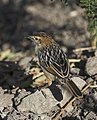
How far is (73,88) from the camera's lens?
663cm

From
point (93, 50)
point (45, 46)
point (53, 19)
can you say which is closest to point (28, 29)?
point (53, 19)

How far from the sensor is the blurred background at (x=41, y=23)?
11.3 metres

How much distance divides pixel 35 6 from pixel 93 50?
5.09 m

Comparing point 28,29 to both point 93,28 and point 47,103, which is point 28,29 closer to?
point 93,28

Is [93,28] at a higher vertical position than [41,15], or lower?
higher

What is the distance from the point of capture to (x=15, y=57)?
392 inches

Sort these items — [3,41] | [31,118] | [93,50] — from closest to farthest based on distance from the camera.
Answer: [31,118], [93,50], [3,41]

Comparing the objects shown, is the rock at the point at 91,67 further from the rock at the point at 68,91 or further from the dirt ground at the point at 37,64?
the rock at the point at 68,91

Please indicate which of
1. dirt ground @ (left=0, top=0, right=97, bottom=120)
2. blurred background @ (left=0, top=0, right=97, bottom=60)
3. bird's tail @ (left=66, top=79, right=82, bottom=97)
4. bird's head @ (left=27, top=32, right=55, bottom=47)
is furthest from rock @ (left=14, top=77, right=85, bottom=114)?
blurred background @ (left=0, top=0, right=97, bottom=60)

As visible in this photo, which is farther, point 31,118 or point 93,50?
point 93,50

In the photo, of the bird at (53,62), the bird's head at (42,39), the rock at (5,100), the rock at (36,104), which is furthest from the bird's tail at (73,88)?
the bird's head at (42,39)

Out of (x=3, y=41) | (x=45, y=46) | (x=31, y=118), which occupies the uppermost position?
(x=45, y=46)

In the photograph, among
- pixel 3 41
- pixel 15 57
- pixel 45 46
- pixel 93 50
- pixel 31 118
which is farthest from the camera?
pixel 3 41

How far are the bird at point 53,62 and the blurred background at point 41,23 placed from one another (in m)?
2.90
